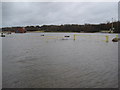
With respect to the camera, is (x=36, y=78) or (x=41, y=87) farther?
(x=36, y=78)

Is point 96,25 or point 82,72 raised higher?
point 96,25

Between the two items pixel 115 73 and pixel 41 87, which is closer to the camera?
pixel 41 87

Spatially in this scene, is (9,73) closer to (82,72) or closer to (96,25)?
(82,72)

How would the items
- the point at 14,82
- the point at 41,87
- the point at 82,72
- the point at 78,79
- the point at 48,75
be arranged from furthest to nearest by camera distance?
the point at 82,72 < the point at 48,75 < the point at 78,79 < the point at 14,82 < the point at 41,87

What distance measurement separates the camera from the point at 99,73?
7.40m

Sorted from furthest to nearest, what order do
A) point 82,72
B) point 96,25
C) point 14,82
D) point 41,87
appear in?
point 96,25 < point 82,72 < point 14,82 < point 41,87

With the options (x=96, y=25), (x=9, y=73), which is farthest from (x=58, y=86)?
(x=96, y=25)

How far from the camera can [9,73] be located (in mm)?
7457

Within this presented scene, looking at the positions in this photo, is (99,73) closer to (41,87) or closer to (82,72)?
(82,72)

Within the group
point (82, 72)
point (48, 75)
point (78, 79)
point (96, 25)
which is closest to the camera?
point (78, 79)

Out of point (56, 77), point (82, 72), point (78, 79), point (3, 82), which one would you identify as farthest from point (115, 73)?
point (3, 82)

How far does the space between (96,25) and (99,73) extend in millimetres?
115334

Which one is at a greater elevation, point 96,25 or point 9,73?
point 96,25

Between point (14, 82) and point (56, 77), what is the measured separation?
1877 mm
